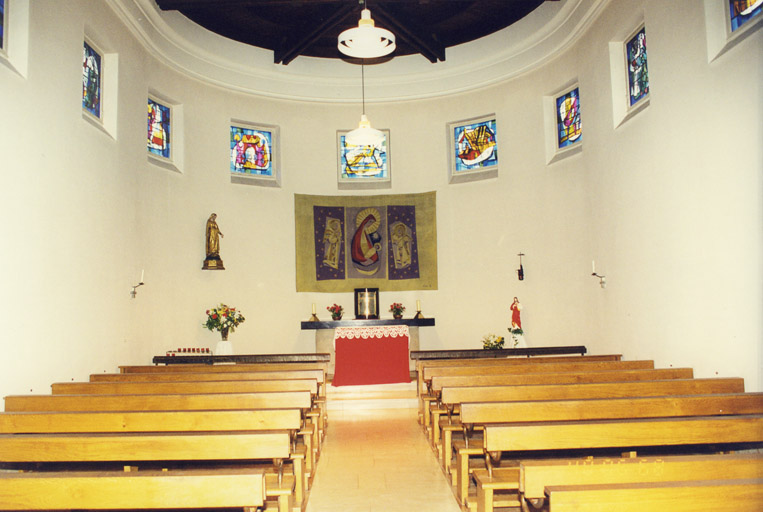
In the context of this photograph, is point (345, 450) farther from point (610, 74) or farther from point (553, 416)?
point (610, 74)

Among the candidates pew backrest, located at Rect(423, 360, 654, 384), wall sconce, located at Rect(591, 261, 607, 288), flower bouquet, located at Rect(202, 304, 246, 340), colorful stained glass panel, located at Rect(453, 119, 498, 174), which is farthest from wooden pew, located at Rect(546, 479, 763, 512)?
colorful stained glass panel, located at Rect(453, 119, 498, 174)

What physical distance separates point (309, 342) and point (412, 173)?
354 centimetres

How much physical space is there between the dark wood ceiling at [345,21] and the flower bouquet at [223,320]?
4468 millimetres

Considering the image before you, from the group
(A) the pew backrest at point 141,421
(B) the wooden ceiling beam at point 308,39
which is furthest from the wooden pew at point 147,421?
(B) the wooden ceiling beam at point 308,39

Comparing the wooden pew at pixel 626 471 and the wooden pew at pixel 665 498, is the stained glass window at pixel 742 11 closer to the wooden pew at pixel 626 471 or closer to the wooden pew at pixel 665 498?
the wooden pew at pixel 626 471

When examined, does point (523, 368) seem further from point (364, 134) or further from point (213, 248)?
point (213, 248)

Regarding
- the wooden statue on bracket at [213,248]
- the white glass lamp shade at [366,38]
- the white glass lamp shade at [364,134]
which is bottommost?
the wooden statue on bracket at [213,248]

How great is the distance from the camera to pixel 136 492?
2379 millimetres

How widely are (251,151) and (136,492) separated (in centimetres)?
862

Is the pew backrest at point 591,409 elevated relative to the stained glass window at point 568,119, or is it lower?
lower

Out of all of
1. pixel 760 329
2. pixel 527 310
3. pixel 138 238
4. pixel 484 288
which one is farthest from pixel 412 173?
pixel 760 329

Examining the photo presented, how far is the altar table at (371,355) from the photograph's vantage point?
322 inches

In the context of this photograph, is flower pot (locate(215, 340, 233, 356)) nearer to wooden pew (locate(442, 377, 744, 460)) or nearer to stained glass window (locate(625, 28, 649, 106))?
wooden pew (locate(442, 377, 744, 460))

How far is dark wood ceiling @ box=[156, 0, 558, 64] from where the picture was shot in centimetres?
927
